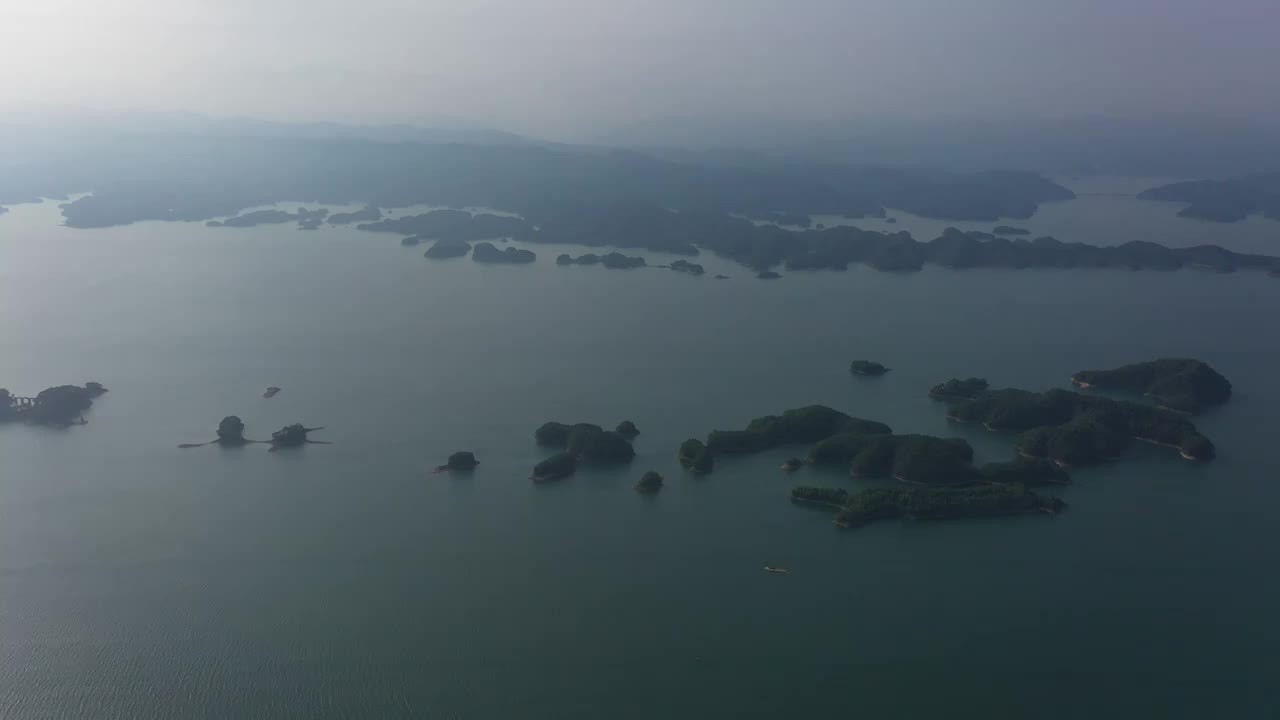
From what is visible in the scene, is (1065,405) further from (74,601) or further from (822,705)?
(74,601)

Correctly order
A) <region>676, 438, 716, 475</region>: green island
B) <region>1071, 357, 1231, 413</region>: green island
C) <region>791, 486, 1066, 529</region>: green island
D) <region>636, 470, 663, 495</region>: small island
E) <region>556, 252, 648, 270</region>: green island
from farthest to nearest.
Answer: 1. <region>556, 252, 648, 270</region>: green island
2. <region>1071, 357, 1231, 413</region>: green island
3. <region>676, 438, 716, 475</region>: green island
4. <region>636, 470, 663, 495</region>: small island
5. <region>791, 486, 1066, 529</region>: green island

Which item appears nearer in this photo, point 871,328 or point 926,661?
point 926,661

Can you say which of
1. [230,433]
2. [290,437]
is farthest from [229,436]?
[290,437]

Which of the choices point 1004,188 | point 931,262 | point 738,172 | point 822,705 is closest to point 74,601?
point 822,705

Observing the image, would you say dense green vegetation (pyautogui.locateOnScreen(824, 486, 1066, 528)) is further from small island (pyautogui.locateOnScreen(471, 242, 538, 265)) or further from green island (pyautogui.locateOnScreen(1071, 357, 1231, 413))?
small island (pyautogui.locateOnScreen(471, 242, 538, 265))

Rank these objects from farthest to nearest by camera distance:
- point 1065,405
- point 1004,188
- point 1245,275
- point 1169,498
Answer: point 1004,188, point 1245,275, point 1065,405, point 1169,498

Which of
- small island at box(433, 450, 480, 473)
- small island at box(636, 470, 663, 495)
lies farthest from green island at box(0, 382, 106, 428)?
small island at box(636, 470, 663, 495)

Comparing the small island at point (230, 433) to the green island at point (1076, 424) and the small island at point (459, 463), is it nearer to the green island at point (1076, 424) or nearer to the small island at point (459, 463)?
the small island at point (459, 463)
